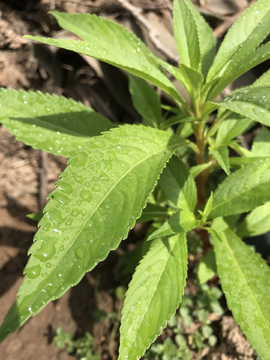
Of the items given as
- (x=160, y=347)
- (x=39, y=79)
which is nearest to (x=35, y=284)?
(x=160, y=347)

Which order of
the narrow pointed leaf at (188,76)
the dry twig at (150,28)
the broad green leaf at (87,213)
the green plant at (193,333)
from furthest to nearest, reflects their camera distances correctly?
the dry twig at (150,28)
the green plant at (193,333)
the narrow pointed leaf at (188,76)
the broad green leaf at (87,213)

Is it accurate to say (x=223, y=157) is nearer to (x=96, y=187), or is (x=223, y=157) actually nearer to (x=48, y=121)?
(x=96, y=187)

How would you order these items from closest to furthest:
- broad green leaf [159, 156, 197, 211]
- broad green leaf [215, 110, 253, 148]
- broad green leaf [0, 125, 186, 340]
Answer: broad green leaf [0, 125, 186, 340]
broad green leaf [159, 156, 197, 211]
broad green leaf [215, 110, 253, 148]

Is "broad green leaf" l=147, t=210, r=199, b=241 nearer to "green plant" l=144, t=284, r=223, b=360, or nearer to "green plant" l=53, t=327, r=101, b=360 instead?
"green plant" l=144, t=284, r=223, b=360

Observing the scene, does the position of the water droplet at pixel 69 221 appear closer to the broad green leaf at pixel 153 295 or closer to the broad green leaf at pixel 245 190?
the broad green leaf at pixel 153 295

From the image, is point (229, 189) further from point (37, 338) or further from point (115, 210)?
point (37, 338)

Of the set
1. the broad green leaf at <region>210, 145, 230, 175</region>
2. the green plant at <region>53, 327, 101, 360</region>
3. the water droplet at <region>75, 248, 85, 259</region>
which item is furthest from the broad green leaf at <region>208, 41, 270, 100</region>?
the green plant at <region>53, 327, 101, 360</region>

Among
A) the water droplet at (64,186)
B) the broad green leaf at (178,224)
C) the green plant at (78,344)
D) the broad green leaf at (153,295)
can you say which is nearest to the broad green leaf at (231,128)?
the broad green leaf at (178,224)
